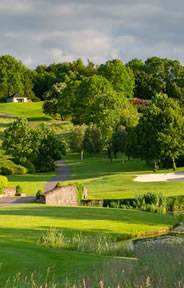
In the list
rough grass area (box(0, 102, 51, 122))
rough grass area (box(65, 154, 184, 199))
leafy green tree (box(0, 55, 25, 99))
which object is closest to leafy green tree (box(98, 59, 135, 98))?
rough grass area (box(0, 102, 51, 122))

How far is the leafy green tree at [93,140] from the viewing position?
239 feet

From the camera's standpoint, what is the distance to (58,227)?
24.5m

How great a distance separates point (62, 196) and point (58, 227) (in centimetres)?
1366

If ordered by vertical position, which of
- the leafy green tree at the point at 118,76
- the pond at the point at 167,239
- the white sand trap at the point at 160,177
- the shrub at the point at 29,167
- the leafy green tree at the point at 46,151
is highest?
the leafy green tree at the point at 118,76

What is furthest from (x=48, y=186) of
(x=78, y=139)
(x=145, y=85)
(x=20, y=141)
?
(x=145, y=85)

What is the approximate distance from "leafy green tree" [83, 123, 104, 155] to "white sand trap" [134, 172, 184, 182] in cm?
2316

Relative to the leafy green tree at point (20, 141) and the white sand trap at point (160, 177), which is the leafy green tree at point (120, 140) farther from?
the white sand trap at point (160, 177)

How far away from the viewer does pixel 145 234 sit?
26375 mm

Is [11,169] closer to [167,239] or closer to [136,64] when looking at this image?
[167,239]

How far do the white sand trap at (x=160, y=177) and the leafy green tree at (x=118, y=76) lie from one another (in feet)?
210

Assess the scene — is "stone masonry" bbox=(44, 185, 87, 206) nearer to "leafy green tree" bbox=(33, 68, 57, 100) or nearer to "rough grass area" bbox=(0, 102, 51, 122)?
"rough grass area" bbox=(0, 102, 51, 122)

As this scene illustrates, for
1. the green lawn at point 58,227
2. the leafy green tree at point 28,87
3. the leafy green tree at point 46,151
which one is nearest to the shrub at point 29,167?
the leafy green tree at point 46,151

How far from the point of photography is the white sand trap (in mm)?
47412

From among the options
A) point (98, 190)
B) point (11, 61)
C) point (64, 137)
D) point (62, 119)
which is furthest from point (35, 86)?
point (98, 190)
